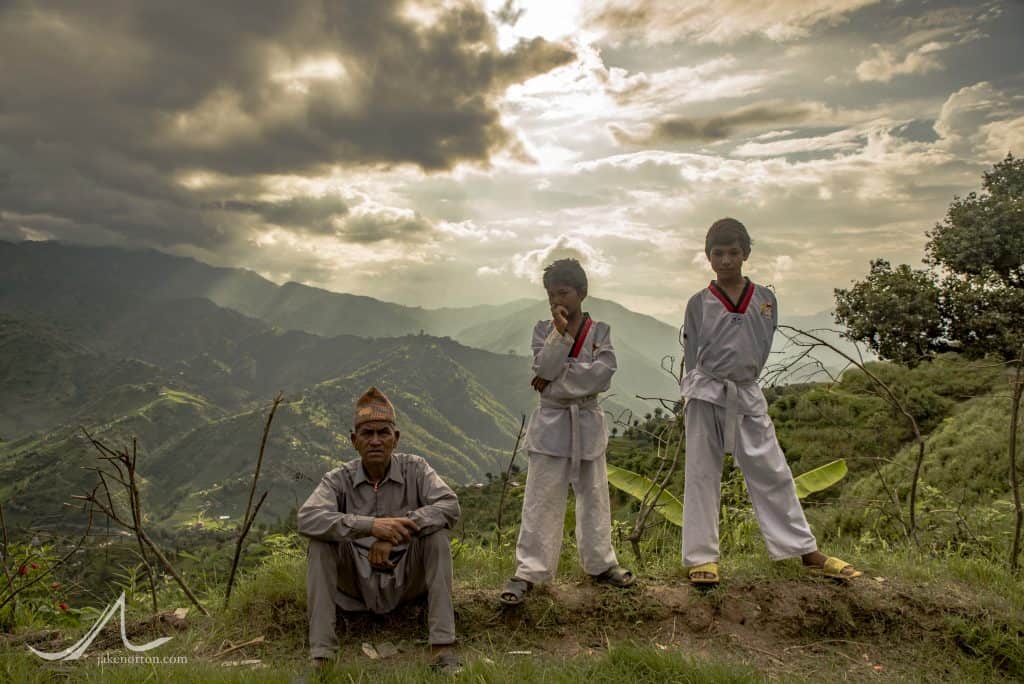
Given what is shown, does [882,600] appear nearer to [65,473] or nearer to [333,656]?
[333,656]

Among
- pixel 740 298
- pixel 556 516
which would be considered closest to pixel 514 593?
pixel 556 516

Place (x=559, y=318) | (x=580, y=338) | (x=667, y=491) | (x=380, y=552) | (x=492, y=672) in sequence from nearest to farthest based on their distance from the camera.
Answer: (x=492, y=672) → (x=380, y=552) → (x=559, y=318) → (x=580, y=338) → (x=667, y=491)

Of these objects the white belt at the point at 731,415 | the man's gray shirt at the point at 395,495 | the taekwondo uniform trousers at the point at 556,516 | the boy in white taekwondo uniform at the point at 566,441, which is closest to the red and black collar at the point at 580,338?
the boy in white taekwondo uniform at the point at 566,441

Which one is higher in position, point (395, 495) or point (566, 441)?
point (566, 441)

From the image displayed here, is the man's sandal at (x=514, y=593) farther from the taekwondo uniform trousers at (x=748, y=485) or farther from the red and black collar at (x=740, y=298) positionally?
the red and black collar at (x=740, y=298)

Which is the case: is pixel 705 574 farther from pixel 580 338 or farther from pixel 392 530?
pixel 392 530

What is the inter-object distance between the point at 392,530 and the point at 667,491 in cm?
288

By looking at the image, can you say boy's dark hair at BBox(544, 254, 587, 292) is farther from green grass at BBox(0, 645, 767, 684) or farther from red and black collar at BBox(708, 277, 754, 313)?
green grass at BBox(0, 645, 767, 684)

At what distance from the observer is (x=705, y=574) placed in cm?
412

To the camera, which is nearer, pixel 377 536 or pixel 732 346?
pixel 377 536

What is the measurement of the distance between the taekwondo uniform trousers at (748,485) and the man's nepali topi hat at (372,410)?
6.83 feet

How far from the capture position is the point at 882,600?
403cm

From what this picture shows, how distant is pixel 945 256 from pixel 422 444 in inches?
6143

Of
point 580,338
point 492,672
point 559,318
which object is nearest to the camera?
point 492,672
